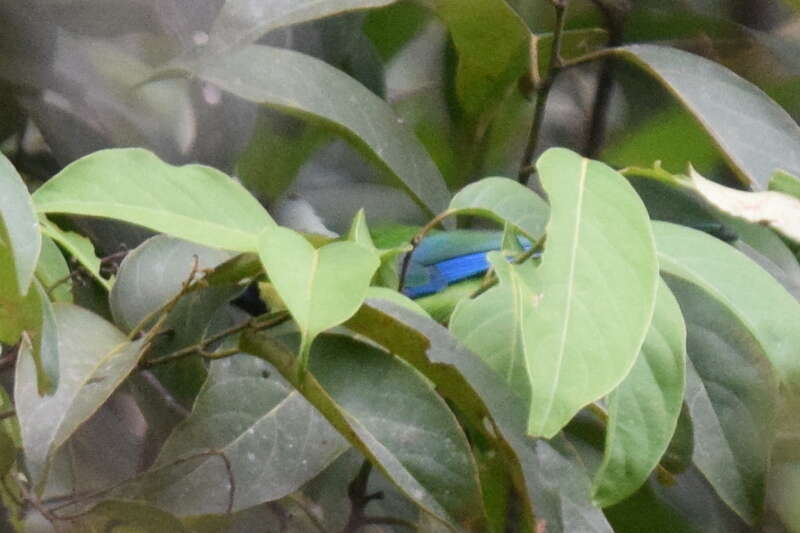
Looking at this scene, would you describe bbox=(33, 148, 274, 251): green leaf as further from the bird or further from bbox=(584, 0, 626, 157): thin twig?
Result: bbox=(584, 0, 626, 157): thin twig

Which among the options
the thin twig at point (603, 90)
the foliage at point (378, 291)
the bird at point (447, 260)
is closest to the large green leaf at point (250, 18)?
the foliage at point (378, 291)

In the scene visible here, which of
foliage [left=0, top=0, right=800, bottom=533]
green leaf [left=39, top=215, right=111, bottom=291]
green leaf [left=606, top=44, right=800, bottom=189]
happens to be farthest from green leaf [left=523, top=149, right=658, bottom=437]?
green leaf [left=39, top=215, right=111, bottom=291]

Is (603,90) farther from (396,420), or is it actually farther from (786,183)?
(396,420)

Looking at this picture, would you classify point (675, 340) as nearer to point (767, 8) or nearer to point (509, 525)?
point (509, 525)

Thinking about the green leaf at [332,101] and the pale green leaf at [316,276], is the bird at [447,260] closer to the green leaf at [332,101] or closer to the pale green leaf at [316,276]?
the green leaf at [332,101]

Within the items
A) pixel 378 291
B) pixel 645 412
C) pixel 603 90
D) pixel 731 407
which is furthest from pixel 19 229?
pixel 603 90
